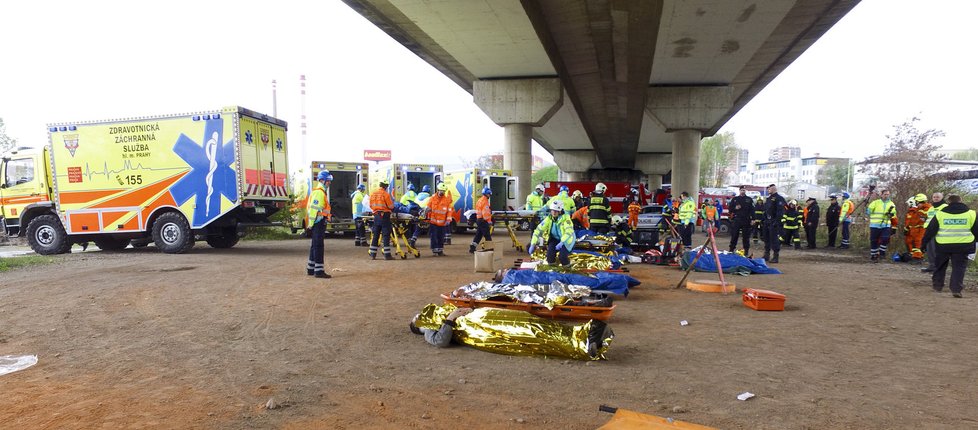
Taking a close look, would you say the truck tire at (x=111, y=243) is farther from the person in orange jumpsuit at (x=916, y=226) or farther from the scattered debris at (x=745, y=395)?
the person in orange jumpsuit at (x=916, y=226)

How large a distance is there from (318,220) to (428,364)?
5386 mm

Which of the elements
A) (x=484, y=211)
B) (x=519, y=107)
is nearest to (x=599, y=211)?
(x=484, y=211)

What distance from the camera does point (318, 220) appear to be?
30.2ft

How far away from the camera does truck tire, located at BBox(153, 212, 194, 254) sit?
42.4 feet

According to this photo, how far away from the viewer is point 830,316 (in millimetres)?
6754

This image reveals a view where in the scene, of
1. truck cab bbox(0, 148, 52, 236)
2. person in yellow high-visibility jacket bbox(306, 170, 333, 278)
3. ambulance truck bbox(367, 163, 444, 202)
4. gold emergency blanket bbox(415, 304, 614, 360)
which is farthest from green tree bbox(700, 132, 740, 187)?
gold emergency blanket bbox(415, 304, 614, 360)

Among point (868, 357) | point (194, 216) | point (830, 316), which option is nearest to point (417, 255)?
point (194, 216)

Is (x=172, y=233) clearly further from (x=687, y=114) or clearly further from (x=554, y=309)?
(x=687, y=114)

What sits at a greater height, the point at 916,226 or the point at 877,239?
the point at 916,226

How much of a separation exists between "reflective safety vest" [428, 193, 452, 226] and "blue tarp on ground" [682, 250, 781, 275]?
594 centimetres

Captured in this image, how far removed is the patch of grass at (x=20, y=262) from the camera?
10547mm

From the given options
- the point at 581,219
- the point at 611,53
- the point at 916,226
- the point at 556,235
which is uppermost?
the point at 611,53

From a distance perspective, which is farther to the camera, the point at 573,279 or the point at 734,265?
the point at 734,265

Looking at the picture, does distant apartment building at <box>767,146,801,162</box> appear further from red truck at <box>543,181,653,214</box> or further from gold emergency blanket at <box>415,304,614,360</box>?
gold emergency blanket at <box>415,304,614,360</box>
